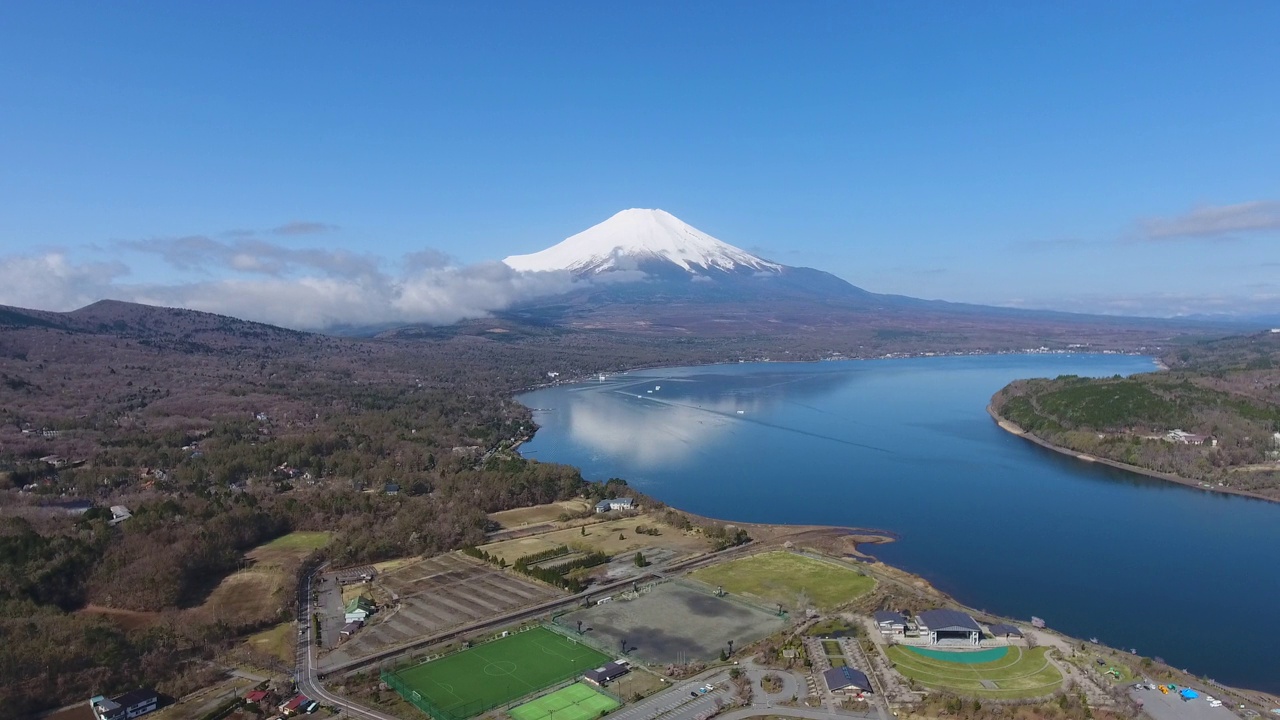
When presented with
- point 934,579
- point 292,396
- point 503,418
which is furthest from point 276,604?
point 292,396

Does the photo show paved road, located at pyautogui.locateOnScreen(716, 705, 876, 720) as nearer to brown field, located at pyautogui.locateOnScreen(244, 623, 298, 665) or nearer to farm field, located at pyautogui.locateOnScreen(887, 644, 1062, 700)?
Answer: farm field, located at pyautogui.locateOnScreen(887, 644, 1062, 700)

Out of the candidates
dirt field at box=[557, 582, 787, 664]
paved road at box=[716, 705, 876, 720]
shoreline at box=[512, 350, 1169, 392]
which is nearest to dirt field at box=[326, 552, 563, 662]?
dirt field at box=[557, 582, 787, 664]

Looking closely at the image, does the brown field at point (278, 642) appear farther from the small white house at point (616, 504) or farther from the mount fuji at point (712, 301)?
the mount fuji at point (712, 301)

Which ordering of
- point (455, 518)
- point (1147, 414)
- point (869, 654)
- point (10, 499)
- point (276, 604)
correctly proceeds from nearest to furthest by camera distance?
1. point (869, 654)
2. point (276, 604)
3. point (455, 518)
4. point (10, 499)
5. point (1147, 414)

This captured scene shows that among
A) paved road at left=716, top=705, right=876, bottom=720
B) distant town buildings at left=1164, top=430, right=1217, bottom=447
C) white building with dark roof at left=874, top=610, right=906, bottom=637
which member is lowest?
paved road at left=716, top=705, right=876, bottom=720

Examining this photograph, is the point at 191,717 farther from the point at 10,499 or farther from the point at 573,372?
the point at 573,372

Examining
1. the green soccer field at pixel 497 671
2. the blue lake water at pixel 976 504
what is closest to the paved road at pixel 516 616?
the green soccer field at pixel 497 671
